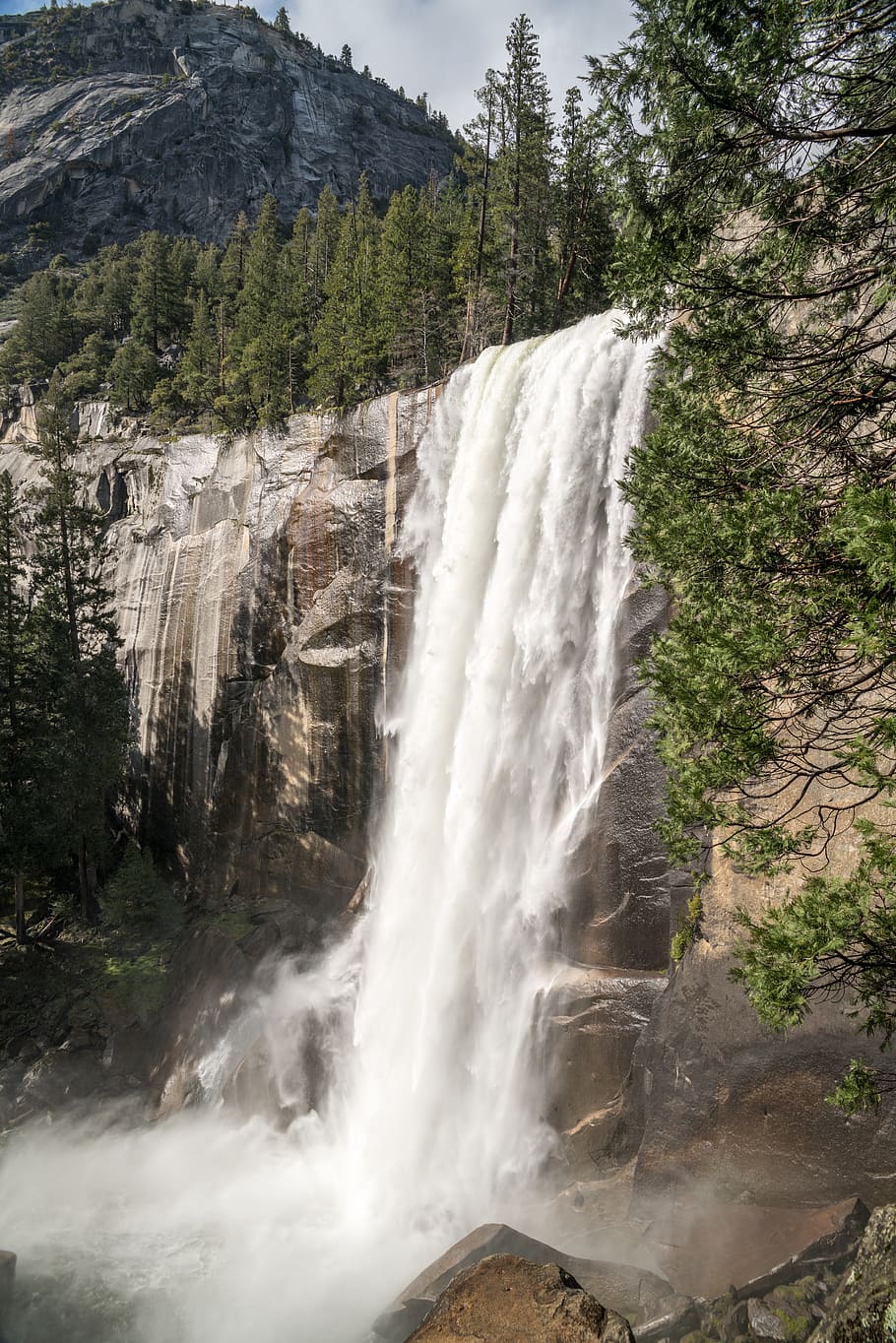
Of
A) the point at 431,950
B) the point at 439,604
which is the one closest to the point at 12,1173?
the point at 431,950

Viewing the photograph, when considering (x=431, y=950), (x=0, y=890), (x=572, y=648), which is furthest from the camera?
(x=0, y=890)

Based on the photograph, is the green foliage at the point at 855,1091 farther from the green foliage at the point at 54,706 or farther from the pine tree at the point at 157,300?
the pine tree at the point at 157,300

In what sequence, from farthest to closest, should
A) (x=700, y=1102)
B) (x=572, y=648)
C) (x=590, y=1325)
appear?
1. (x=572, y=648)
2. (x=700, y=1102)
3. (x=590, y=1325)

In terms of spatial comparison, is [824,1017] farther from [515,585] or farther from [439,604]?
[439,604]

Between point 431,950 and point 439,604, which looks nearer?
point 431,950

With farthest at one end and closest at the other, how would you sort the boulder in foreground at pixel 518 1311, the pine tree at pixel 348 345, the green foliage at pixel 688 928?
the pine tree at pixel 348 345 < the green foliage at pixel 688 928 < the boulder in foreground at pixel 518 1311

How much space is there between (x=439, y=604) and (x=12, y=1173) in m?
16.6

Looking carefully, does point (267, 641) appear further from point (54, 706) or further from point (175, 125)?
point (175, 125)

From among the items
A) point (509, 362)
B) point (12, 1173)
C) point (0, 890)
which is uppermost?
point (509, 362)

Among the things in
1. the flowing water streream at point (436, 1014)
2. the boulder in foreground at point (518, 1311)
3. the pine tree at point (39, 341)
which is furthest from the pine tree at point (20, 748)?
the pine tree at point (39, 341)

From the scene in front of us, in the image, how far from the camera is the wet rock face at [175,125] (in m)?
74.9

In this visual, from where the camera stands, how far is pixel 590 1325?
5859 mm

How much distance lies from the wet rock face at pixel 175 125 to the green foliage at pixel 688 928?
296 feet

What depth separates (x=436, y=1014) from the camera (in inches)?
594
